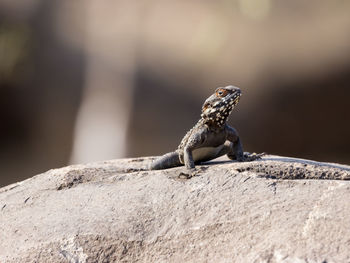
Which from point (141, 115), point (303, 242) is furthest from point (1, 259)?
point (141, 115)

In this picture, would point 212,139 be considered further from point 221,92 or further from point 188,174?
point 188,174

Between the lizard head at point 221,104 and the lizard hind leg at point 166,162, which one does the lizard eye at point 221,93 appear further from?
the lizard hind leg at point 166,162

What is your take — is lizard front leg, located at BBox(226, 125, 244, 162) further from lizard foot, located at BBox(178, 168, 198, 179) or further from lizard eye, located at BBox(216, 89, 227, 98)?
lizard foot, located at BBox(178, 168, 198, 179)

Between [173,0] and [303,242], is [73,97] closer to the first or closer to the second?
[173,0]

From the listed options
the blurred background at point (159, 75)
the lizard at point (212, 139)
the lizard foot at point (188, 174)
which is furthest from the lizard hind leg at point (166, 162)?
the blurred background at point (159, 75)

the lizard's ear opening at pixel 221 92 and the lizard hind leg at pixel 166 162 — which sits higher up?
the lizard's ear opening at pixel 221 92

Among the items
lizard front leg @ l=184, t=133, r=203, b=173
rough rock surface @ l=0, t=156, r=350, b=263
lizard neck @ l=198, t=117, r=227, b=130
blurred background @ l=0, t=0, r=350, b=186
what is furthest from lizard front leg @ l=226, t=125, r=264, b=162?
blurred background @ l=0, t=0, r=350, b=186

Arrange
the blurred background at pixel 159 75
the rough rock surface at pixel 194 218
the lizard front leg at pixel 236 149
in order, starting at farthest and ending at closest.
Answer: the blurred background at pixel 159 75, the lizard front leg at pixel 236 149, the rough rock surface at pixel 194 218
